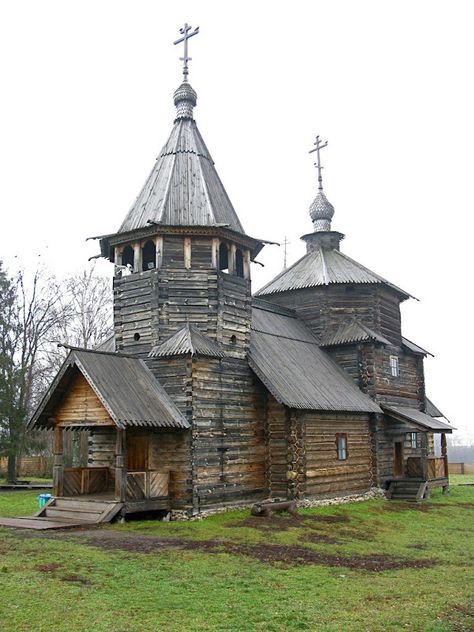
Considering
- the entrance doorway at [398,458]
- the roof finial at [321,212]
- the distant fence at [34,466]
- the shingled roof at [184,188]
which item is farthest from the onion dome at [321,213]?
the distant fence at [34,466]

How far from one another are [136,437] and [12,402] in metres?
15.0

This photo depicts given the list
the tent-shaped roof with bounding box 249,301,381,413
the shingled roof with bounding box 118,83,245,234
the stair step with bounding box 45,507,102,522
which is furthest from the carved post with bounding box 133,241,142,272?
the stair step with bounding box 45,507,102,522

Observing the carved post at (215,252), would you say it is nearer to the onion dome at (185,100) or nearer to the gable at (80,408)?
the gable at (80,408)

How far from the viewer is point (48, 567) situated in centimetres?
1154

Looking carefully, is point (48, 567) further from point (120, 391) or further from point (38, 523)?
point (120, 391)

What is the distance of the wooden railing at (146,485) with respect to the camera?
18.5m

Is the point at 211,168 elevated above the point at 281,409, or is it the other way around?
the point at 211,168

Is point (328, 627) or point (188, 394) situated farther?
point (188, 394)

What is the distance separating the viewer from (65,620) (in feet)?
28.1

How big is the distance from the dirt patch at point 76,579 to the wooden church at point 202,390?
630 centimetres

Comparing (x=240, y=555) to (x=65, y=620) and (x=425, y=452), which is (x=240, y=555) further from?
(x=425, y=452)

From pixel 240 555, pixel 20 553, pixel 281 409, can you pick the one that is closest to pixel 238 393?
pixel 281 409

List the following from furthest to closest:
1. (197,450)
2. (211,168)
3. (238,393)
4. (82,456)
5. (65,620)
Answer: (82,456)
(211,168)
(238,393)
(197,450)
(65,620)

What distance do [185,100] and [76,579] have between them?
751 inches
